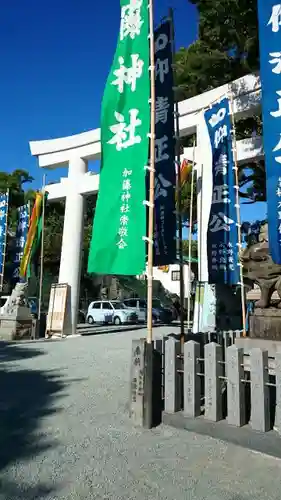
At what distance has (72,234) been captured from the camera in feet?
46.8

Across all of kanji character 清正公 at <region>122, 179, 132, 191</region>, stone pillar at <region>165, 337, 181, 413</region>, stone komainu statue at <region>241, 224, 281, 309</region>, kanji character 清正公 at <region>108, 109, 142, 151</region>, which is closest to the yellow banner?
stone komainu statue at <region>241, 224, 281, 309</region>

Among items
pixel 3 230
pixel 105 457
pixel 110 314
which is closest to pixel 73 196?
pixel 3 230

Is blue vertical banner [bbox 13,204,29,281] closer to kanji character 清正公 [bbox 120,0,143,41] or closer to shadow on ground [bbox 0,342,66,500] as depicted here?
shadow on ground [bbox 0,342,66,500]

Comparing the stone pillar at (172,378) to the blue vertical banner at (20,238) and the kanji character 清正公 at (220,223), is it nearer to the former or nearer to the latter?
the kanji character 清正公 at (220,223)

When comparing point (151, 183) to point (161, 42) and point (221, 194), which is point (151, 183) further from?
point (221, 194)

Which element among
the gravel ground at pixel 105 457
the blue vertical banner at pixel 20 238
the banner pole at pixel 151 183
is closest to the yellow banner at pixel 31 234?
the blue vertical banner at pixel 20 238

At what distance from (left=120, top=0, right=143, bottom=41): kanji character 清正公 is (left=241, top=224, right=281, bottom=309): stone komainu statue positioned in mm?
3765

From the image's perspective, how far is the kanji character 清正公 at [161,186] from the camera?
5.18 meters

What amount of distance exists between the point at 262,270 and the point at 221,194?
1.99m

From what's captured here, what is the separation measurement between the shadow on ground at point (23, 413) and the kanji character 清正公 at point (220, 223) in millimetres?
3975

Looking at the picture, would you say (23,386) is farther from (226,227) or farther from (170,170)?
(226,227)

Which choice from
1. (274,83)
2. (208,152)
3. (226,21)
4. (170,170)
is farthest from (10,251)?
(274,83)

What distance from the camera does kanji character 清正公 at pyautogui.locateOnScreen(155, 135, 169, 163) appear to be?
5.16 metres

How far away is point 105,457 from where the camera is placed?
341cm
